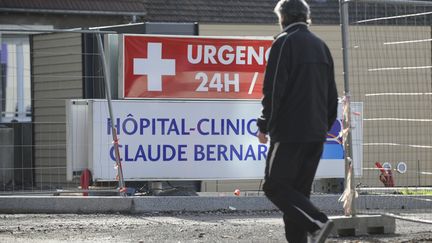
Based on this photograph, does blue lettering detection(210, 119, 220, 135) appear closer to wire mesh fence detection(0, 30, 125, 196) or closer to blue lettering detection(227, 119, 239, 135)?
blue lettering detection(227, 119, 239, 135)

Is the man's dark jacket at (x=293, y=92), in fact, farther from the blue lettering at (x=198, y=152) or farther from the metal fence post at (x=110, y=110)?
the blue lettering at (x=198, y=152)

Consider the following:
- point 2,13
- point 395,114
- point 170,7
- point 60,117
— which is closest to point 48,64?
point 60,117

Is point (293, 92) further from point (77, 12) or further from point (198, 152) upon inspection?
point (77, 12)

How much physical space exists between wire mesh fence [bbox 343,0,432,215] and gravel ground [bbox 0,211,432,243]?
113 cm

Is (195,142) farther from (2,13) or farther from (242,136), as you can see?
(2,13)

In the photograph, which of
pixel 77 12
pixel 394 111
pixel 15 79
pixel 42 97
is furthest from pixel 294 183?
pixel 77 12

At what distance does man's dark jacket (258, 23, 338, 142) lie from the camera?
245 inches

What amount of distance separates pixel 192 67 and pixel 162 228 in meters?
3.29

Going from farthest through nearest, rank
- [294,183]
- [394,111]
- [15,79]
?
1. [15,79]
2. [394,111]
3. [294,183]

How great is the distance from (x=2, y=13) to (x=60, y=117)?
184 inches

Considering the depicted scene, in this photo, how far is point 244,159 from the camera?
11.4 metres

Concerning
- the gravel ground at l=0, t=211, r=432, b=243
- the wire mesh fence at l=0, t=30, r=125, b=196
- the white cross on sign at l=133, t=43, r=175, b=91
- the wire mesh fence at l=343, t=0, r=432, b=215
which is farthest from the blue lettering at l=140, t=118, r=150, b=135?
the wire mesh fence at l=343, t=0, r=432, b=215

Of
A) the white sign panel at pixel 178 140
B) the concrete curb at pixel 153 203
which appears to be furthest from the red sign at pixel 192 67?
the concrete curb at pixel 153 203

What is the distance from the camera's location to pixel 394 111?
10570mm
